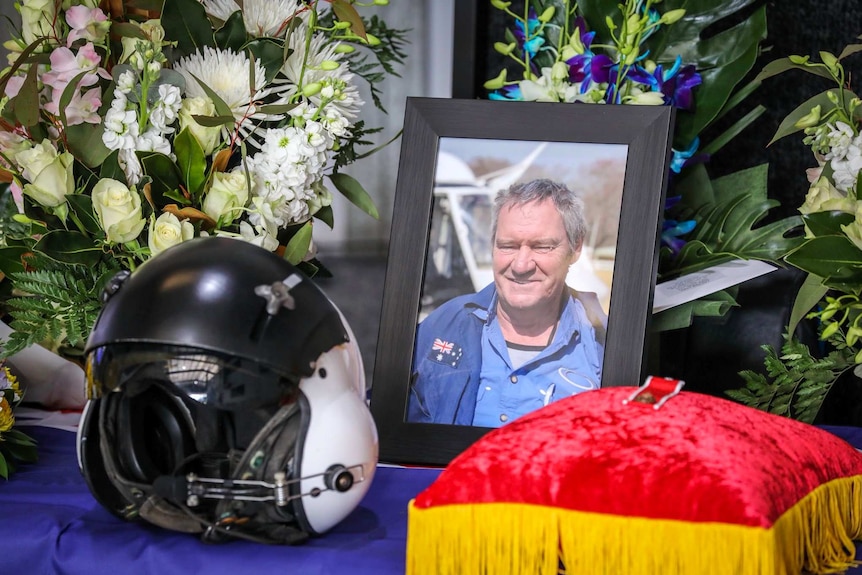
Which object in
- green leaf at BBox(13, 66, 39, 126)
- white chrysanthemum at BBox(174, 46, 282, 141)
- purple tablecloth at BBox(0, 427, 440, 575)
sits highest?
white chrysanthemum at BBox(174, 46, 282, 141)

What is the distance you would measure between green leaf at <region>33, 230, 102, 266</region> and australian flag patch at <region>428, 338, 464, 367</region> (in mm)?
289

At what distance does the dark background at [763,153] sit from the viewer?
93 cm

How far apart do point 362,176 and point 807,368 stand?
80 cm

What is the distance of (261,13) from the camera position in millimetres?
816

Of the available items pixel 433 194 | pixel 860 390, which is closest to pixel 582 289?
pixel 433 194

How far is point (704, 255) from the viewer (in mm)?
882

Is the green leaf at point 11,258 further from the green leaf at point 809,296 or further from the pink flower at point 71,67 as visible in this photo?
the green leaf at point 809,296

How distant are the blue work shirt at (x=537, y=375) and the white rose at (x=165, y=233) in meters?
0.27

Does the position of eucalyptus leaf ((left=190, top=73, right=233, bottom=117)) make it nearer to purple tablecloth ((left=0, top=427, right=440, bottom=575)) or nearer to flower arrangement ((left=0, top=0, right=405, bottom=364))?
flower arrangement ((left=0, top=0, right=405, bottom=364))

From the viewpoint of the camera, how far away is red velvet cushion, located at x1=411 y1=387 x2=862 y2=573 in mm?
484

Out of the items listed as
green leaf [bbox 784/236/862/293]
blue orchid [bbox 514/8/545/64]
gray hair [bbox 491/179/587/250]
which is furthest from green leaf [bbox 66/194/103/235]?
green leaf [bbox 784/236/862/293]

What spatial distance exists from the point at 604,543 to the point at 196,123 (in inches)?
18.4

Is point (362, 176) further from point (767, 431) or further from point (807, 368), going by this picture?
point (767, 431)

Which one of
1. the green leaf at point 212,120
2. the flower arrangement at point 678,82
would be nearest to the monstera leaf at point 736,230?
the flower arrangement at point 678,82
